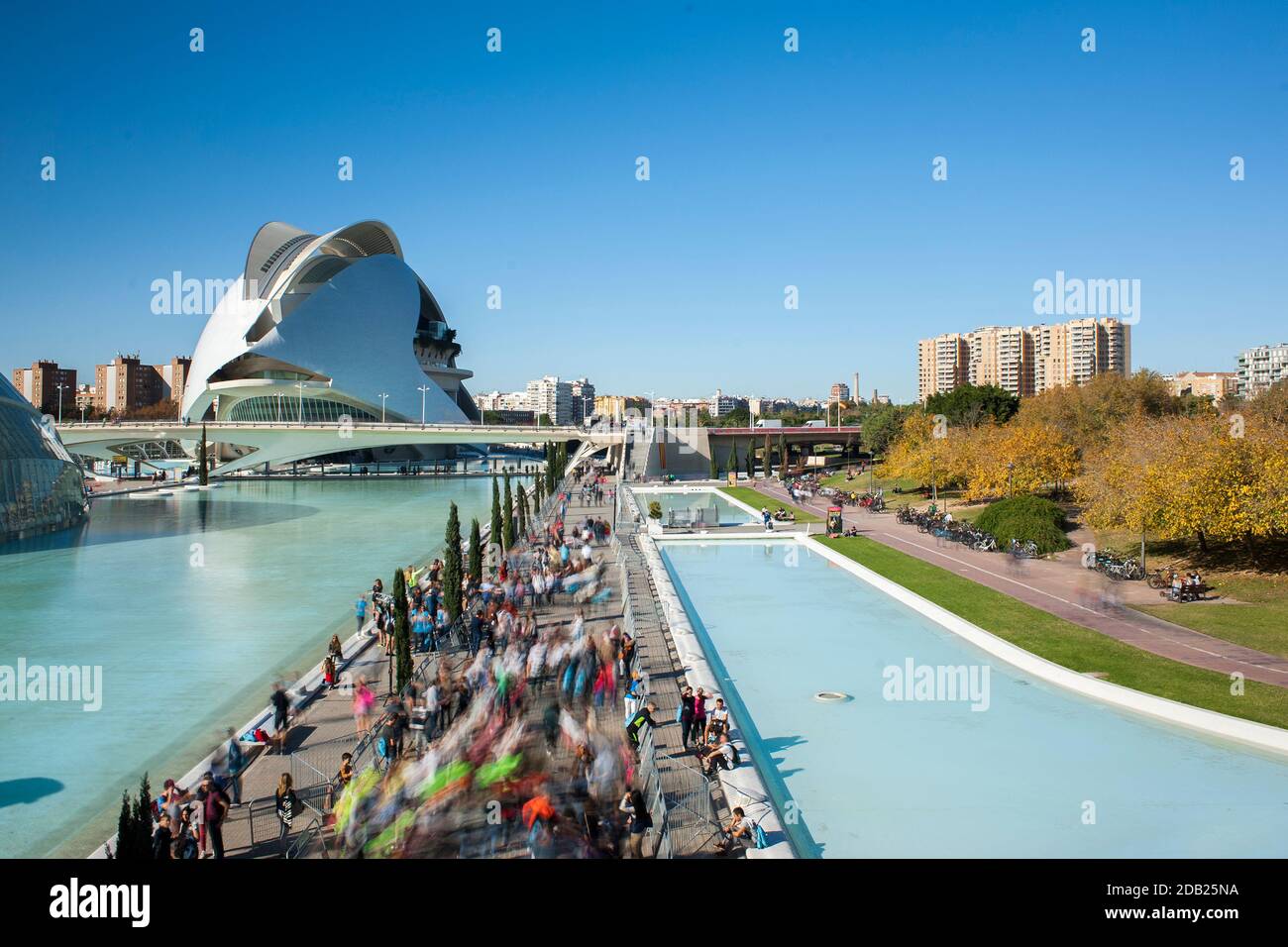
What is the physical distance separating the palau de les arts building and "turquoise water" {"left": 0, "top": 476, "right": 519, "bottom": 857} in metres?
24.0

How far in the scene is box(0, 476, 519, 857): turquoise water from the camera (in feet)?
22.4

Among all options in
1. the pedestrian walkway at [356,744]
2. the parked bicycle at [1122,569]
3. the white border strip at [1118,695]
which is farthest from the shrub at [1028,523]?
the pedestrian walkway at [356,744]

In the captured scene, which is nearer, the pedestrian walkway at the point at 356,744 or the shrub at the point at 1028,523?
the pedestrian walkway at the point at 356,744

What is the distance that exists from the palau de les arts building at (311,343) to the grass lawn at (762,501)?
92.7 ft

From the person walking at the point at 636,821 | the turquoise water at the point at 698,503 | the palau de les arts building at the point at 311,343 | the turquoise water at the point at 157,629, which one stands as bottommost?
the turquoise water at the point at 157,629

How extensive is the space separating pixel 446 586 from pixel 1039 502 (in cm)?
1204

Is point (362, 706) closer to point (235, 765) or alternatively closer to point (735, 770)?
point (235, 765)

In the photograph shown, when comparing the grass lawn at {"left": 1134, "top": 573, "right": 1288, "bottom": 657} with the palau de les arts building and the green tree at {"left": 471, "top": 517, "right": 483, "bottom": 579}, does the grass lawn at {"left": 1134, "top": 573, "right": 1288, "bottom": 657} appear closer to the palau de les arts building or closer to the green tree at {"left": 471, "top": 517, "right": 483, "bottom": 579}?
the green tree at {"left": 471, "top": 517, "right": 483, "bottom": 579}

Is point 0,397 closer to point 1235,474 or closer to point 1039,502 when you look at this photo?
point 1039,502

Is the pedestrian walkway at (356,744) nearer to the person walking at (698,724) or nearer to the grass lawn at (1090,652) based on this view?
the person walking at (698,724)

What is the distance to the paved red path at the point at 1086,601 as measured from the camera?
29.5 ft

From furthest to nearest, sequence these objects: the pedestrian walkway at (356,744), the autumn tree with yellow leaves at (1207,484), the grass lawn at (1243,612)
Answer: the autumn tree with yellow leaves at (1207,484) → the grass lawn at (1243,612) → the pedestrian walkway at (356,744)

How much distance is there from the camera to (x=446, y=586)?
1075cm
